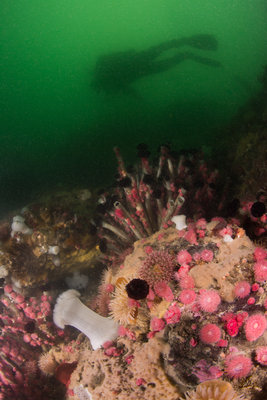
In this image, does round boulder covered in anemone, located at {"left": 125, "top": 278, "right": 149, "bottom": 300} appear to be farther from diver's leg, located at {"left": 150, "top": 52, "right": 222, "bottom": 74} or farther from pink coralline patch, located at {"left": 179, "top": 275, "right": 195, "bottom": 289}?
diver's leg, located at {"left": 150, "top": 52, "right": 222, "bottom": 74}

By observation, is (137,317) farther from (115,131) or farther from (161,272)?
(115,131)

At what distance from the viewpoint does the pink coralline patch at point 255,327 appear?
213cm

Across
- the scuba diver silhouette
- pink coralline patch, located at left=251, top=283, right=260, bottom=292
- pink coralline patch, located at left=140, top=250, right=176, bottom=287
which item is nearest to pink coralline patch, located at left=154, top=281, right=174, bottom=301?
pink coralline patch, located at left=140, top=250, right=176, bottom=287

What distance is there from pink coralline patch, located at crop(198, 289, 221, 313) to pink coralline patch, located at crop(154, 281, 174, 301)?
39 centimetres

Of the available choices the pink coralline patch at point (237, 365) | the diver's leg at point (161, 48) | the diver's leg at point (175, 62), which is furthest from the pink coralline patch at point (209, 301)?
the diver's leg at point (161, 48)

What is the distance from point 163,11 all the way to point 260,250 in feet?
139

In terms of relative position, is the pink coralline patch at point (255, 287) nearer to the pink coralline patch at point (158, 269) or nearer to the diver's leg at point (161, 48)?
the pink coralline patch at point (158, 269)

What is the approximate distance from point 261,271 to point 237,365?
920mm

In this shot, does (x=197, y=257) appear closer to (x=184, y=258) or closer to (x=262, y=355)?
(x=184, y=258)

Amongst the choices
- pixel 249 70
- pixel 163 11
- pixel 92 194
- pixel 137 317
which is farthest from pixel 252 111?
pixel 163 11

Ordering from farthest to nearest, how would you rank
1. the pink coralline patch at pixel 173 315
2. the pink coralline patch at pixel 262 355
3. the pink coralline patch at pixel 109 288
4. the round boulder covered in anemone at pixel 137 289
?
the pink coralline patch at pixel 109 288 → the round boulder covered in anemone at pixel 137 289 → the pink coralline patch at pixel 173 315 → the pink coralline patch at pixel 262 355

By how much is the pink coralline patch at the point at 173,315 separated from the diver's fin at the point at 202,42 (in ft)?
86.2

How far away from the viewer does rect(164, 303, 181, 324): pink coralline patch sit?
2.47 meters

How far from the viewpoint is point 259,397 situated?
2.25 meters
